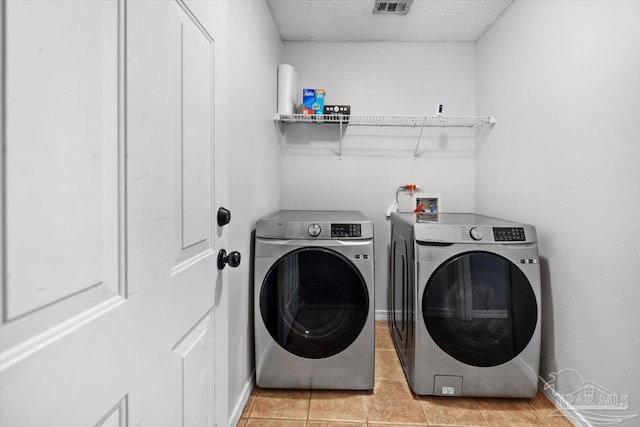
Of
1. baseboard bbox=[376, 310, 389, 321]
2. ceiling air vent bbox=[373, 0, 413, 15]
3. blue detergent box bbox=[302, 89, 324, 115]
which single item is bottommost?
baseboard bbox=[376, 310, 389, 321]

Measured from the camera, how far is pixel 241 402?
1.56m

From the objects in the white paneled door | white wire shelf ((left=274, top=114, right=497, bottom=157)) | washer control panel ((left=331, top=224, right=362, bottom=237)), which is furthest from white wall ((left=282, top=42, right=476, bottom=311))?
the white paneled door

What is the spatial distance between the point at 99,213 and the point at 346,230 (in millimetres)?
1280

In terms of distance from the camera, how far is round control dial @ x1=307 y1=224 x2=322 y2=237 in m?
1.66

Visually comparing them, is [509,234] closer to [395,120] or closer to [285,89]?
[395,120]

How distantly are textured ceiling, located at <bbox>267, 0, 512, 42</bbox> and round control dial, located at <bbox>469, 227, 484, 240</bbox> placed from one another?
149 cm

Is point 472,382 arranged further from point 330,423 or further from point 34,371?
point 34,371

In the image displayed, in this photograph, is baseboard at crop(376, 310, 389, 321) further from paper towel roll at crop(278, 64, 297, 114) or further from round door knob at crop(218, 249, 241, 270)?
round door knob at crop(218, 249, 241, 270)

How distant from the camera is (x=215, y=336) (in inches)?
37.9

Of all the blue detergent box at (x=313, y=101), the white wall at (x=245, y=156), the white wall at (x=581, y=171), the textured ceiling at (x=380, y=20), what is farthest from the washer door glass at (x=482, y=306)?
the textured ceiling at (x=380, y=20)

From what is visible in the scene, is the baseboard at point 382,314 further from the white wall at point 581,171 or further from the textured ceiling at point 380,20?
the textured ceiling at point 380,20

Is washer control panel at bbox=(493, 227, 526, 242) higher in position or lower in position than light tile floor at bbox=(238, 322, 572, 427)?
higher

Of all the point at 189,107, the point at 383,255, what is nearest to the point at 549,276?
the point at 383,255

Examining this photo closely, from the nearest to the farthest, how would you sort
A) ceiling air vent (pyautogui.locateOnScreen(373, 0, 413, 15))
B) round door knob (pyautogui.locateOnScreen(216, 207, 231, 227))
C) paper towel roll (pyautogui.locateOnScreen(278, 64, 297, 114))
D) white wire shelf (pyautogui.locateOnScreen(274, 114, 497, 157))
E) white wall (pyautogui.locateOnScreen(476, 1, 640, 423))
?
round door knob (pyautogui.locateOnScreen(216, 207, 231, 227)) → white wall (pyautogui.locateOnScreen(476, 1, 640, 423)) → ceiling air vent (pyautogui.locateOnScreen(373, 0, 413, 15)) → paper towel roll (pyautogui.locateOnScreen(278, 64, 297, 114)) → white wire shelf (pyautogui.locateOnScreen(274, 114, 497, 157))
